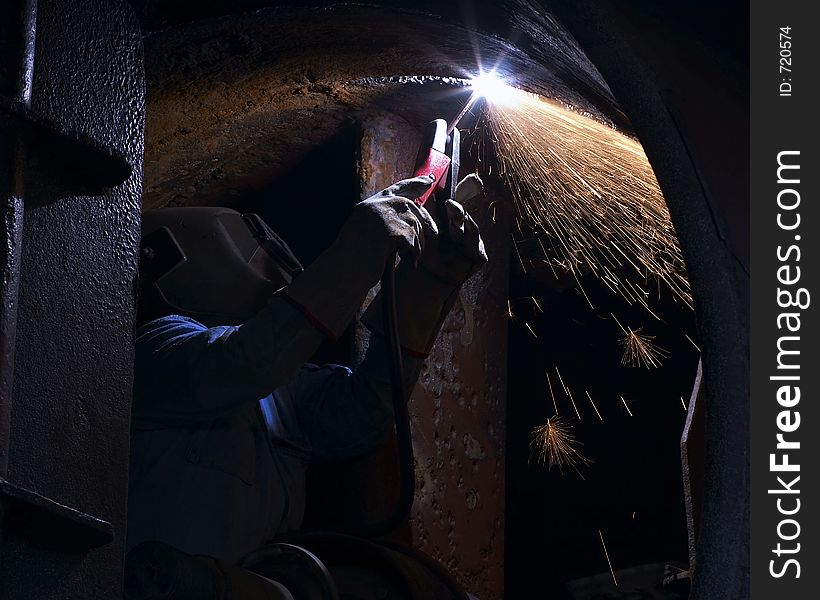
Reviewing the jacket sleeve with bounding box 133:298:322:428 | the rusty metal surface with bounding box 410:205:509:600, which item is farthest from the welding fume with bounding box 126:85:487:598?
the rusty metal surface with bounding box 410:205:509:600

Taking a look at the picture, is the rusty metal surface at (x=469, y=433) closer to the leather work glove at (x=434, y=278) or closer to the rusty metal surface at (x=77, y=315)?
the leather work glove at (x=434, y=278)

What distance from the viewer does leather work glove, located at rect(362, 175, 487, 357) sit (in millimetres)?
2289

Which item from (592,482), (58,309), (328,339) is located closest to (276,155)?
(328,339)

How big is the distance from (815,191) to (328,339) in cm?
99

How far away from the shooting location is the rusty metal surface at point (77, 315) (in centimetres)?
127

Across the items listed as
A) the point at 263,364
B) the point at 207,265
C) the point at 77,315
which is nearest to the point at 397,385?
A: the point at 263,364

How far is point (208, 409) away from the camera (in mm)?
1974

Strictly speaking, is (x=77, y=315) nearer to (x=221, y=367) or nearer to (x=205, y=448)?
(x=221, y=367)

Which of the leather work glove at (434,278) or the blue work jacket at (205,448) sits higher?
the leather work glove at (434,278)

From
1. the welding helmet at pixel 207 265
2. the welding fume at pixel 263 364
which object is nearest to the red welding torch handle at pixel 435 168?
the welding fume at pixel 263 364

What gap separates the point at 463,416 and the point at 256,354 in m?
1.05

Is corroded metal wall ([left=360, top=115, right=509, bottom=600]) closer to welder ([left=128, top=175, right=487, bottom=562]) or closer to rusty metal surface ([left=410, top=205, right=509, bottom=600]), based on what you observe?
rusty metal surface ([left=410, top=205, right=509, bottom=600])

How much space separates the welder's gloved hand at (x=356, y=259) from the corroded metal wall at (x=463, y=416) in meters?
0.65

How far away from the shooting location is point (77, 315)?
136cm
